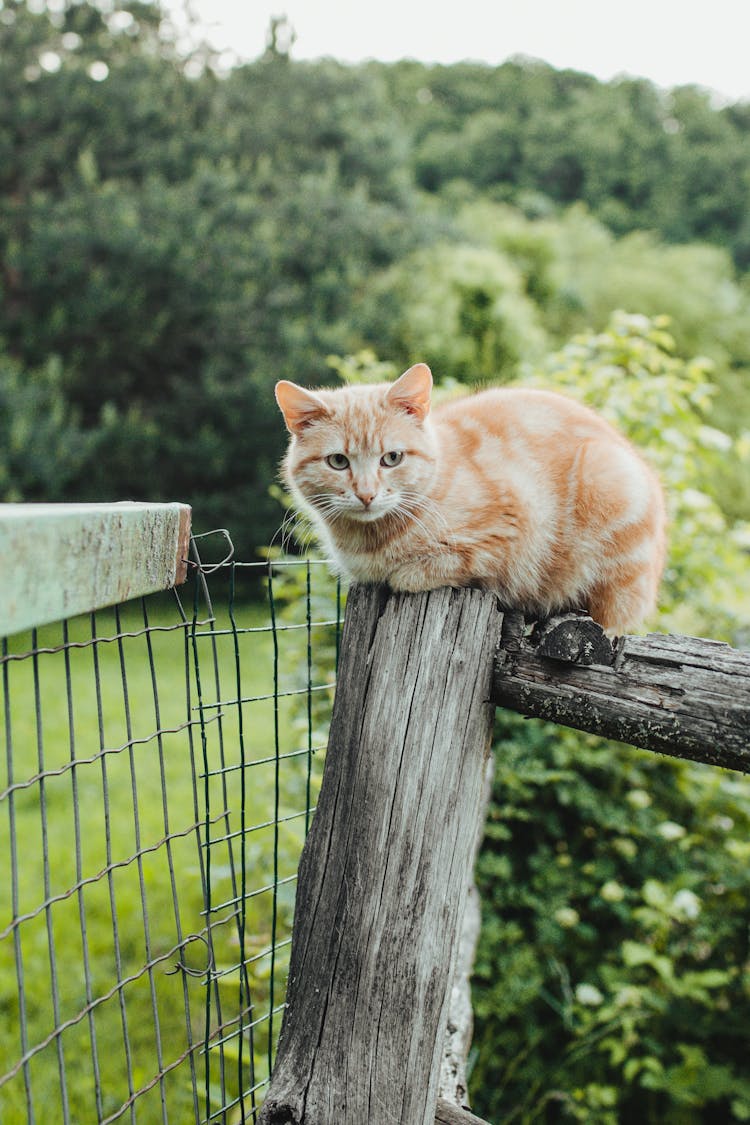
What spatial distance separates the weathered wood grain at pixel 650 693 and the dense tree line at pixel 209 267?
7177 mm

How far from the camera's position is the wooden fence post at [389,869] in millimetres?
1373

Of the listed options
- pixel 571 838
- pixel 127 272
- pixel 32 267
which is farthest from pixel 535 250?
pixel 571 838

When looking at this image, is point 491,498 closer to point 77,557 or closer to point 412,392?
point 412,392

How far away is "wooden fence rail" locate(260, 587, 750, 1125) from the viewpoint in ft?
4.45

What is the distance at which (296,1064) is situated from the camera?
1415 millimetres

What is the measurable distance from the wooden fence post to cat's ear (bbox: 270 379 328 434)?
30.6 inches

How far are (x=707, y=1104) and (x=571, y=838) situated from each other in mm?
982

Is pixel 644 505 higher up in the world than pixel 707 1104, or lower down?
higher up

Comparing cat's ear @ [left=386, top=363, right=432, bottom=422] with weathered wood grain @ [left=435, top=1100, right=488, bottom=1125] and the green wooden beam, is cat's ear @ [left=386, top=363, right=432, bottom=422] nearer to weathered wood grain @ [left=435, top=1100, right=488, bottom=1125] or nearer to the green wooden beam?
the green wooden beam

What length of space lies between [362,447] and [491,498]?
33cm

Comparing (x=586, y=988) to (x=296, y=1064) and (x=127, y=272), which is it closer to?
(x=296, y=1064)

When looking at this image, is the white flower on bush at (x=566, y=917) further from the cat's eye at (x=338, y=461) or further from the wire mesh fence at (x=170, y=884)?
the cat's eye at (x=338, y=461)

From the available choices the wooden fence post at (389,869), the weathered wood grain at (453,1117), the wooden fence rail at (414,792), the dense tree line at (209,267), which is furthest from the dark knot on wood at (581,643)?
the dense tree line at (209,267)

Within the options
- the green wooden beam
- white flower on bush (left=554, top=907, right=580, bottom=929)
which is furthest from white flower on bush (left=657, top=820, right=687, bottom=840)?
the green wooden beam
